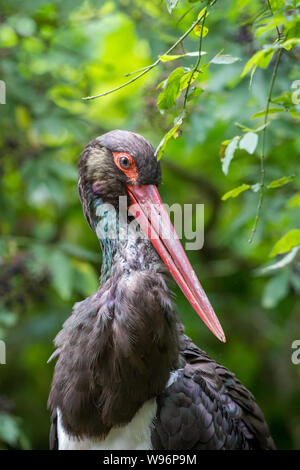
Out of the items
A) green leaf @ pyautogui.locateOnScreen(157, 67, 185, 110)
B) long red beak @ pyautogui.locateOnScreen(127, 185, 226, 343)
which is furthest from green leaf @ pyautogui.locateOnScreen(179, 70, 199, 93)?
long red beak @ pyautogui.locateOnScreen(127, 185, 226, 343)

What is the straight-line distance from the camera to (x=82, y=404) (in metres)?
2.55

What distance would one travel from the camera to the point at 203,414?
2.66 m

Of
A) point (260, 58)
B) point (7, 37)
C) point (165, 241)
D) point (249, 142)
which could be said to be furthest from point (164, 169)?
point (260, 58)

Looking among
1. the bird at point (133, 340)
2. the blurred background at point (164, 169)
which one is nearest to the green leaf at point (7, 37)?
the blurred background at point (164, 169)

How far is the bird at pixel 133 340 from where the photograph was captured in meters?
2.50

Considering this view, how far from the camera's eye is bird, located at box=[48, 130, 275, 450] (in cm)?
250

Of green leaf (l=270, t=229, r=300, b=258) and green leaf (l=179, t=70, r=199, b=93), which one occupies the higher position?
green leaf (l=179, t=70, r=199, b=93)

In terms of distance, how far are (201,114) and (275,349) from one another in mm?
2528

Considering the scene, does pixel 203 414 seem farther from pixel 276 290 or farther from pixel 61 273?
pixel 61 273

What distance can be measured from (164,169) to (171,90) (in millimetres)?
3457

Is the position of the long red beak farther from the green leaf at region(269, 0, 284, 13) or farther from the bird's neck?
the green leaf at region(269, 0, 284, 13)

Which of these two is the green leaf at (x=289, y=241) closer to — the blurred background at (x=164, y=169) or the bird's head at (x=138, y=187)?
the blurred background at (x=164, y=169)

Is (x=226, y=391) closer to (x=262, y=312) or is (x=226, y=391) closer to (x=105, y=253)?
(x=105, y=253)
